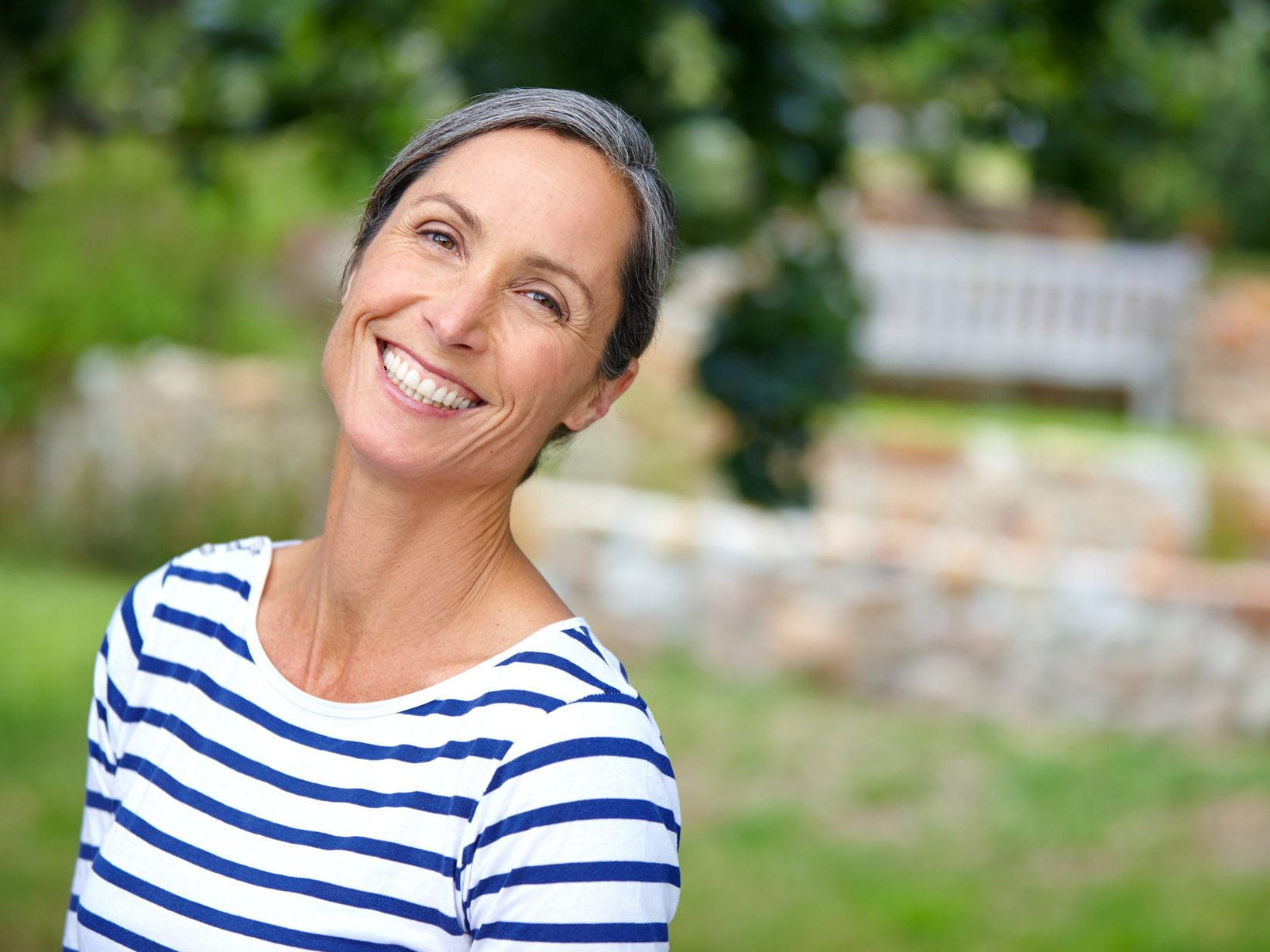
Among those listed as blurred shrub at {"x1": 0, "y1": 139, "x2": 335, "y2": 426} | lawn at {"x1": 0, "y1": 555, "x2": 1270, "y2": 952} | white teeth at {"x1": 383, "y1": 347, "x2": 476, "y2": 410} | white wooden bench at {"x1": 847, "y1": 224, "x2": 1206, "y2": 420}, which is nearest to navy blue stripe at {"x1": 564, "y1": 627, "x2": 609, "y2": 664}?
white teeth at {"x1": 383, "y1": 347, "x2": 476, "y2": 410}

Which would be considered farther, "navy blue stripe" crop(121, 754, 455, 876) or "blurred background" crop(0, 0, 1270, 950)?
"blurred background" crop(0, 0, 1270, 950)

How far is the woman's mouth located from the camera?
126 centimetres

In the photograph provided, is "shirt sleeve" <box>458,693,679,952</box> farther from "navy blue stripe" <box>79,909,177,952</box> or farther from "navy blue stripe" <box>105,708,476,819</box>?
"navy blue stripe" <box>79,909,177,952</box>

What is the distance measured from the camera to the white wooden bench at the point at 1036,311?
9.12 meters

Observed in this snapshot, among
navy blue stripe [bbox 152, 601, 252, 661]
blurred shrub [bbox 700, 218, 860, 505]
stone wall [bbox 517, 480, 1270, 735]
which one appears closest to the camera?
navy blue stripe [bbox 152, 601, 252, 661]

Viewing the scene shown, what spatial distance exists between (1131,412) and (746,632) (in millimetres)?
4455

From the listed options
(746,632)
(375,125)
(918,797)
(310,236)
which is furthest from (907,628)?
(310,236)

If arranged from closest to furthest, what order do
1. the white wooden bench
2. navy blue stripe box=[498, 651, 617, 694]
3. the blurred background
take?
navy blue stripe box=[498, 651, 617, 694], the blurred background, the white wooden bench

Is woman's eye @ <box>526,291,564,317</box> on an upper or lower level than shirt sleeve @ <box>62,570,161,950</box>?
upper

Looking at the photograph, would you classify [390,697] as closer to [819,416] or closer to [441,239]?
[441,239]

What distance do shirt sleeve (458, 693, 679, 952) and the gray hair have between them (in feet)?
1.16

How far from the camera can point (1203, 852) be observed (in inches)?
183

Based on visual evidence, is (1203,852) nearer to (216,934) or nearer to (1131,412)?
(216,934)

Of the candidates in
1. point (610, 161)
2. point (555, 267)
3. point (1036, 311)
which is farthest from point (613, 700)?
point (1036, 311)
